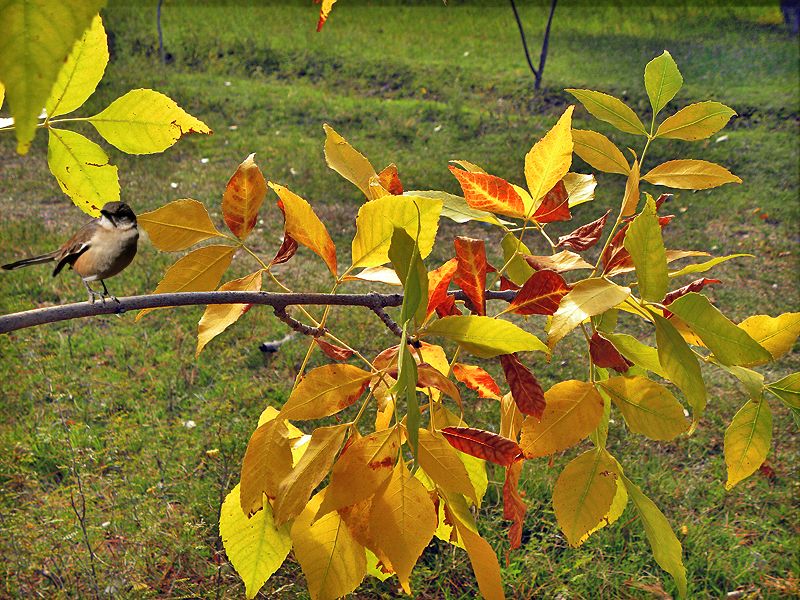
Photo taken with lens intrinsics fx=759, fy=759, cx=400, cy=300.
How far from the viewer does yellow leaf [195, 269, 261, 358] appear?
1.86ft

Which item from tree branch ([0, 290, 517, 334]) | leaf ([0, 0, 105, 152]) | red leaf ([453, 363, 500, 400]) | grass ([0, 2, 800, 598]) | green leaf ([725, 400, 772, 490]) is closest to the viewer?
leaf ([0, 0, 105, 152])

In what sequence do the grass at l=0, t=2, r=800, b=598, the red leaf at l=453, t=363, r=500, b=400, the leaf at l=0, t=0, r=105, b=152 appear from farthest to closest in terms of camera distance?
the grass at l=0, t=2, r=800, b=598 → the red leaf at l=453, t=363, r=500, b=400 → the leaf at l=0, t=0, r=105, b=152

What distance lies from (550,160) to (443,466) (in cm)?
25

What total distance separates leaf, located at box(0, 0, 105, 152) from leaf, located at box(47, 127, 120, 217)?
12.1 inches

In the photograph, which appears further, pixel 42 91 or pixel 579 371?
pixel 579 371

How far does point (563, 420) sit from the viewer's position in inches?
19.3

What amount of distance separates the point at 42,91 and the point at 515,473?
45 centimetres

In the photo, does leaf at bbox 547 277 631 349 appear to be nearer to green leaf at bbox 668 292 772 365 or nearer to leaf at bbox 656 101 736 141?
green leaf at bbox 668 292 772 365

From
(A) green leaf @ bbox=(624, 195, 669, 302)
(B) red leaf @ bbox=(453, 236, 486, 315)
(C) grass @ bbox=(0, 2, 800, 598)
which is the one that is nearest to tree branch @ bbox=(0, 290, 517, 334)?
(B) red leaf @ bbox=(453, 236, 486, 315)

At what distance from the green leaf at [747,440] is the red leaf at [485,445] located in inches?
6.0

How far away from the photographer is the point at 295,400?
0.45m

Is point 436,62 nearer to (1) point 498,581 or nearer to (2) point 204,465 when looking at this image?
(2) point 204,465

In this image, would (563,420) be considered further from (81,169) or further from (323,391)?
(81,169)

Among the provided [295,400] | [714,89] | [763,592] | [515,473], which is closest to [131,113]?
[295,400]
